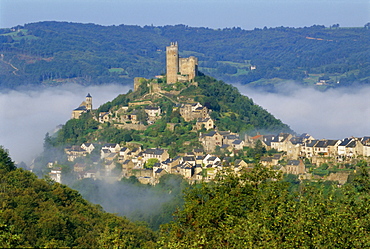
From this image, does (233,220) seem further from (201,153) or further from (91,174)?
(91,174)

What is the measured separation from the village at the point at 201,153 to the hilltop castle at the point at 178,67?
1819 millimetres

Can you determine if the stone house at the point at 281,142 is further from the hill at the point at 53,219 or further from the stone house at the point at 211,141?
the hill at the point at 53,219

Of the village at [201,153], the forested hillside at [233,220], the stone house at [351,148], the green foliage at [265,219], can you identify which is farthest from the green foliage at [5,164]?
the stone house at [351,148]

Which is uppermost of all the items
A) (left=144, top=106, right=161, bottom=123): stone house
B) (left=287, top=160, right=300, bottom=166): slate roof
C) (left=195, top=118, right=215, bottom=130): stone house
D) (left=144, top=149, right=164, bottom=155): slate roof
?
(left=144, top=106, right=161, bottom=123): stone house

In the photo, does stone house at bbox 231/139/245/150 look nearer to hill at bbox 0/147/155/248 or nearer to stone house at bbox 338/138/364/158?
stone house at bbox 338/138/364/158

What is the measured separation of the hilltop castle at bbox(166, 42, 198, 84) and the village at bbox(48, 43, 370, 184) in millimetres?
1819

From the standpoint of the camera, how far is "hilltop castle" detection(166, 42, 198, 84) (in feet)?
299

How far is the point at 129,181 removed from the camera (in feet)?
230

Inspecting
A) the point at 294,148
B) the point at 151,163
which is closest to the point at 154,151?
the point at 151,163

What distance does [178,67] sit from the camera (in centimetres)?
9206

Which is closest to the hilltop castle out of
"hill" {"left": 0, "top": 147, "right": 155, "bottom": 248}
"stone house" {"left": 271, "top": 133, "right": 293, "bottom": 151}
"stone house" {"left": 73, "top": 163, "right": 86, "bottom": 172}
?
"stone house" {"left": 73, "top": 163, "right": 86, "bottom": 172}

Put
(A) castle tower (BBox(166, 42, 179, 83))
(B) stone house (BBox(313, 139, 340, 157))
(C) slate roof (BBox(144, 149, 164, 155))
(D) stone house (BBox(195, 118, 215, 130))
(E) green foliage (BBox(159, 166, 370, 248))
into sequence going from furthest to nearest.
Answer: (A) castle tower (BBox(166, 42, 179, 83)) → (D) stone house (BBox(195, 118, 215, 130)) → (C) slate roof (BBox(144, 149, 164, 155)) → (B) stone house (BBox(313, 139, 340, 157)) → (E) green foliage (BBox(159, 166, 370, 248))

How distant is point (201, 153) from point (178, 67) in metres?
23.0

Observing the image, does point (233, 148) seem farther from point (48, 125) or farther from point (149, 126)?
point (48, 125)
